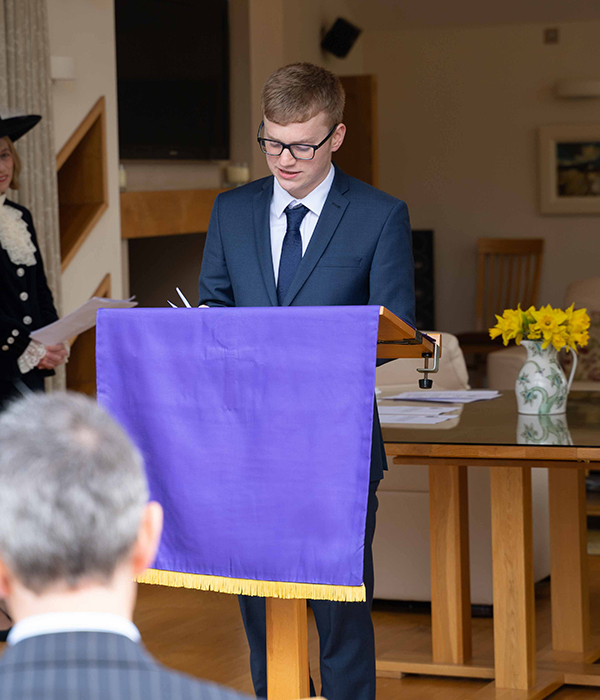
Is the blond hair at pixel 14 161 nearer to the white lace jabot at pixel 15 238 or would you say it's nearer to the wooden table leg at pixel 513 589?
the white lace jabot at pixel 15 238

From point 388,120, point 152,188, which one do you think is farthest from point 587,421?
point 388,120

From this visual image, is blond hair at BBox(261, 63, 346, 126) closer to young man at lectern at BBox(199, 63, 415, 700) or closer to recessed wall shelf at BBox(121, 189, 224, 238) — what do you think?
young man at lectern at BBox(199, 63, 415, 700)

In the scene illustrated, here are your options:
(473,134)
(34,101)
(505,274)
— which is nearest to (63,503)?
(34,101)

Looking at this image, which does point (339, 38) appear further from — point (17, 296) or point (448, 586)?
point (448, 586)

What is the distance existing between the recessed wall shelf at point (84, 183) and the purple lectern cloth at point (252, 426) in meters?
2.91

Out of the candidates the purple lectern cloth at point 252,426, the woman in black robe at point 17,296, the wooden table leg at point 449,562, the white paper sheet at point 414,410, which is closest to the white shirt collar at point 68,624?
the purple lectern cloth at point 252,426

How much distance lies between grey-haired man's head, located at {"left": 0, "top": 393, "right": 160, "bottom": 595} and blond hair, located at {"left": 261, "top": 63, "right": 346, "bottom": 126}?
115 cm

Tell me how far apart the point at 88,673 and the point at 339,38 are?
780 centimetres

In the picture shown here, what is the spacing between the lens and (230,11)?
21.2ft

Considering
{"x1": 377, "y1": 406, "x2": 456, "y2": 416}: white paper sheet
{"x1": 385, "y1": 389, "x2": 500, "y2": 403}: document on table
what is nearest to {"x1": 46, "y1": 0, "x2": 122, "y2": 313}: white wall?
{"x1": 385, "y1": 389, "x2": 500, "y2": 403}: document on table

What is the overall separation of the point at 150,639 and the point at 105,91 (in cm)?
254

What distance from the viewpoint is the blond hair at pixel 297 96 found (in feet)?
6.18

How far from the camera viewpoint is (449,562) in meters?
2.99

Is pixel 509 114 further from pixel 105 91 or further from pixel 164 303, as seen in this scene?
pixel 105 91
